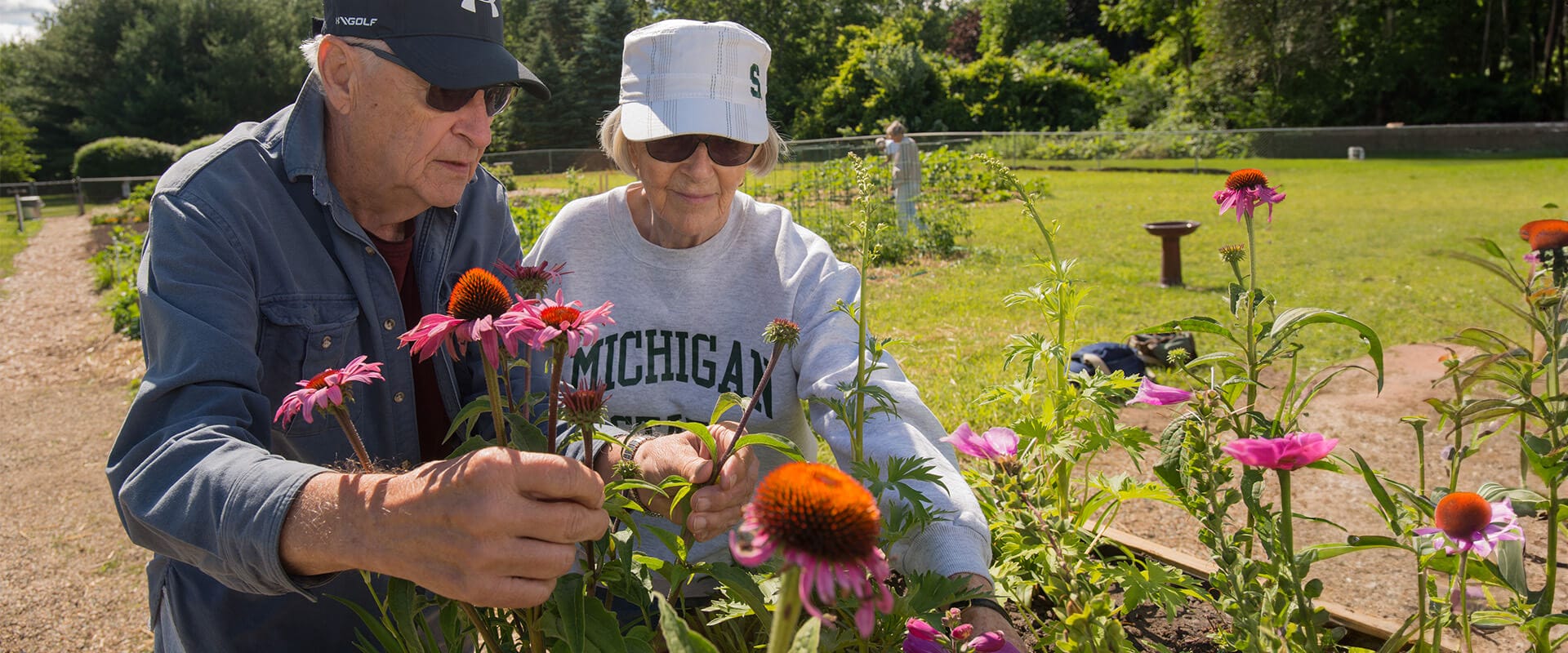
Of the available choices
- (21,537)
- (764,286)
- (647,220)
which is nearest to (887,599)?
(764,286)

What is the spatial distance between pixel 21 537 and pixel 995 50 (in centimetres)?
2816

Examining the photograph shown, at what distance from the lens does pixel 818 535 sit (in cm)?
64

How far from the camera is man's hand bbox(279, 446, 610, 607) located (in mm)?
897

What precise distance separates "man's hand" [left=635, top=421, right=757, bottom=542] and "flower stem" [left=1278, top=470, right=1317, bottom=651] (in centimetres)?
67

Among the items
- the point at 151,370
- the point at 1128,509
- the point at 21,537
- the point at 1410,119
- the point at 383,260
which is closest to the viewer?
the point at 151,370

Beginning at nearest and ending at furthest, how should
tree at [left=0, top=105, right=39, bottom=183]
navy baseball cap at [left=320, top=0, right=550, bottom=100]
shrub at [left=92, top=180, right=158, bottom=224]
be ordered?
navy baseball cap at [left=320, top=0, right=550, bottom=100] → shrub at [left=92, top=180, right=158, bottom=224] → tree at [left=0, top=105, right=39, bottom=183]

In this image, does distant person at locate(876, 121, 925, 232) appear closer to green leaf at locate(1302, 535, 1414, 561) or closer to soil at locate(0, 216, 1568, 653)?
soil at locate(0, 216, 1568, 653)

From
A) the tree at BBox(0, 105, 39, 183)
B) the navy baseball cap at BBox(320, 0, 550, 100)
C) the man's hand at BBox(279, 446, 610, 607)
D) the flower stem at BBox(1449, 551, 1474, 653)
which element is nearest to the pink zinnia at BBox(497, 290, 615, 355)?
the man's hand at BBox(279, 446, 610, 607)

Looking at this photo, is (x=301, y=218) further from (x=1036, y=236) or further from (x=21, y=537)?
(x=1036, y=236)

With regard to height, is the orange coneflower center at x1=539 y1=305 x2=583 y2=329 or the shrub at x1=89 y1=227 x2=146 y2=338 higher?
the orange coneflower center at x1=539 y1=305 x2=583 y2=329

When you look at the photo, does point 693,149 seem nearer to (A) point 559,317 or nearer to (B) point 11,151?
(A) point 559,317

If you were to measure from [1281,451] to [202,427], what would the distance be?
1263 mm

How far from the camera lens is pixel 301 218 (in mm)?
1588

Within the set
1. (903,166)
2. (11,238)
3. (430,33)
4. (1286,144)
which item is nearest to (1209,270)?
(903,166)
